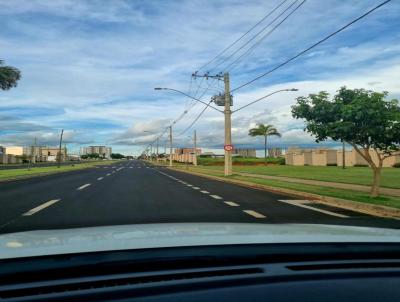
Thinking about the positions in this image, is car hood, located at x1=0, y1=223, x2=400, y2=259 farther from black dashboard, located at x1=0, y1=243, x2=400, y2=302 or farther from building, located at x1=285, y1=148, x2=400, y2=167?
building, located at x1=285, y1=148, x2=400, y2=167

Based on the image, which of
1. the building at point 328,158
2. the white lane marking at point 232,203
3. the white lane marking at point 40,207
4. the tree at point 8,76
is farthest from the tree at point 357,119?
the building at point 328,158

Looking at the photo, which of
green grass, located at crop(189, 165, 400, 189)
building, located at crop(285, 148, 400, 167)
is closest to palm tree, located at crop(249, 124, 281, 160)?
building, located at crop(285, 148, 400, 167)

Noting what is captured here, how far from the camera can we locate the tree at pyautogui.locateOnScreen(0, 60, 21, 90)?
38.0 m

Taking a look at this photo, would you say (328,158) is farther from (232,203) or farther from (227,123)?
(232,203)

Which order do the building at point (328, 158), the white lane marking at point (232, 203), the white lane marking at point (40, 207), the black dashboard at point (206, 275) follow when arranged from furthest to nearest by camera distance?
the building at point (328, 158), the white lane marking at point (232, 203), the white lane marking at point (40, 207), the black dashboard at point (206, 275)

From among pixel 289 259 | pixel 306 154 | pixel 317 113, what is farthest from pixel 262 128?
pixel 289 259

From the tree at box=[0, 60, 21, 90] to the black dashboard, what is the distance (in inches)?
1503

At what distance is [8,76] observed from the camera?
125ft

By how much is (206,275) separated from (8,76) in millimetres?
38579

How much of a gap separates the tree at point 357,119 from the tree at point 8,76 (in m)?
26.2

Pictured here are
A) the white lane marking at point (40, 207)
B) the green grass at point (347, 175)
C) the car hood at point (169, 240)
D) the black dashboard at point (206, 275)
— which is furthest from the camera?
the green grass at point (347, 175)

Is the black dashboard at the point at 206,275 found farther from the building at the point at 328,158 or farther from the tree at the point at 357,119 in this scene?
the building at the point at 328,158

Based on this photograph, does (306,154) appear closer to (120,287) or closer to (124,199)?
(124,199)

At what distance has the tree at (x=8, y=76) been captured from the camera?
3803 centimetres
